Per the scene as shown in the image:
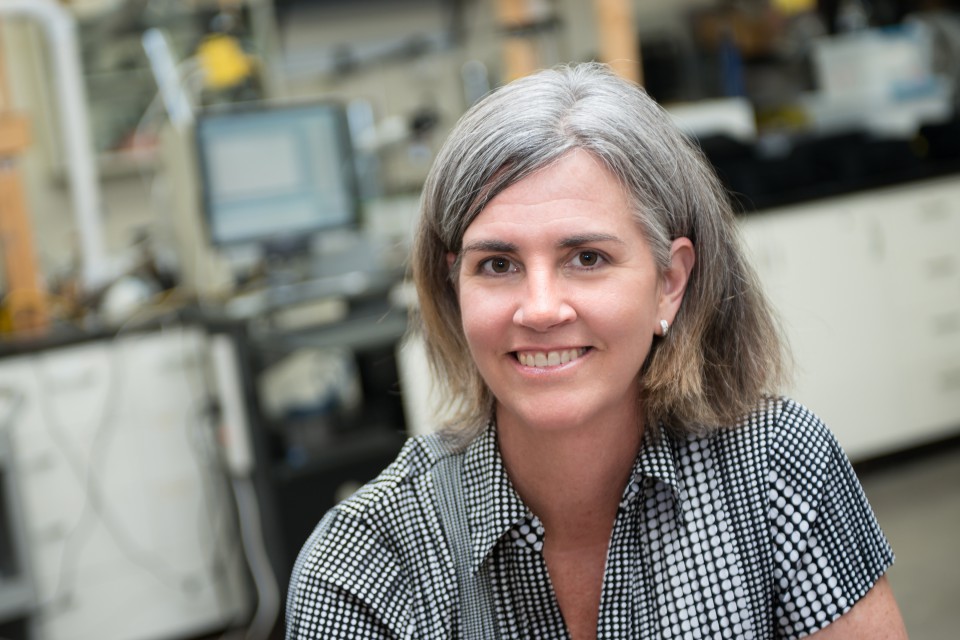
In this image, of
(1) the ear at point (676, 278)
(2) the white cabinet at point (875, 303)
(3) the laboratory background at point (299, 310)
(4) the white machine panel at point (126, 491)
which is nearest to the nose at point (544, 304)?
(1) the ear at point (676, 278)

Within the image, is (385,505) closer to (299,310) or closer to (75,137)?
(299,310)

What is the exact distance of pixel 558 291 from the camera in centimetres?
99

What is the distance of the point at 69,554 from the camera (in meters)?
2.78

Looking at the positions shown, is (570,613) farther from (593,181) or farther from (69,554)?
(69,554)

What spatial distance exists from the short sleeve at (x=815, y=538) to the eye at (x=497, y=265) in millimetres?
A: 311

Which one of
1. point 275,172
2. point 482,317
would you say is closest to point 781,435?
point 482,317

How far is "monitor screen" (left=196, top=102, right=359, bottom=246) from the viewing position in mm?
2877

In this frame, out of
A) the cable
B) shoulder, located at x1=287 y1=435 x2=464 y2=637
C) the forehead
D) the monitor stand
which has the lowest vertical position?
the cable

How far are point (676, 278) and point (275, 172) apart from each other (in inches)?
79.9

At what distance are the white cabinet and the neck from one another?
2215 millimetres

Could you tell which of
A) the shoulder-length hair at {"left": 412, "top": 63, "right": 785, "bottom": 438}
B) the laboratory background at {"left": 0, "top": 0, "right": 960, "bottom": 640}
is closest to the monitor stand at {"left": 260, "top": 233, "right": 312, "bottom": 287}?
the laboratory background at {"left": 0, "top": 0, "right": 960, "bottom": 640}

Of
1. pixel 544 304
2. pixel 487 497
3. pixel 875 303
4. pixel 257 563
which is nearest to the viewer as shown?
pixel 544 304

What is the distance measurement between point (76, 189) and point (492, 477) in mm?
2254

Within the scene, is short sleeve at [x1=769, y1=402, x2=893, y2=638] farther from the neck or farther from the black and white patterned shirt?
the neck
